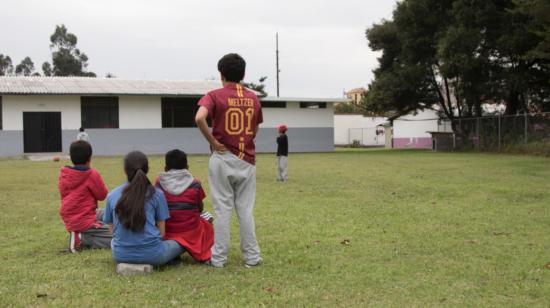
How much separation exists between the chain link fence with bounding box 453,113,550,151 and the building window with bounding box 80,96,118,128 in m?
20.5

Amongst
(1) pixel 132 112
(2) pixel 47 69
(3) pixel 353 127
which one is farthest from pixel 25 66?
(1) pixel 132 112

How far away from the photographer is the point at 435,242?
20.6 feet

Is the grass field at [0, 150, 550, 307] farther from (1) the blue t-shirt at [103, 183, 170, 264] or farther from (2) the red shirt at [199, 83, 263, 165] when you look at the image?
(2) the red shirt at [199, 83, 263, 165]

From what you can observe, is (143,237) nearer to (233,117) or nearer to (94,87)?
(233,117)

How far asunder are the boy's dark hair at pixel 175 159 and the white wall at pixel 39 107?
27595 mm

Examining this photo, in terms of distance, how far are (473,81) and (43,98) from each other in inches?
925

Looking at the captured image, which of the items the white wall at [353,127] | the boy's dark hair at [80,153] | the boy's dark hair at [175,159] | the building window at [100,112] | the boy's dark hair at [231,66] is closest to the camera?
the boy's dark hair at [231,66]

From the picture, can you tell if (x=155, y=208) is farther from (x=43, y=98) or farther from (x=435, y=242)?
(x=43, y=98)

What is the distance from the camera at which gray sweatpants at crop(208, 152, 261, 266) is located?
4.92m

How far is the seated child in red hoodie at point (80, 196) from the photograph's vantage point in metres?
5.84

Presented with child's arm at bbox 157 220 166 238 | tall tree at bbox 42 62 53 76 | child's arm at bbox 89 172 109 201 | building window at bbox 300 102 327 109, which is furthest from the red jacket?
tall tree at bbox 42 62 53 76

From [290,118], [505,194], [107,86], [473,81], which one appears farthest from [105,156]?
[505,194]

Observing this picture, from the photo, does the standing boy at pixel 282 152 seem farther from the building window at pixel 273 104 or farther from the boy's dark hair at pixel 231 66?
the building window at pixel 273 104

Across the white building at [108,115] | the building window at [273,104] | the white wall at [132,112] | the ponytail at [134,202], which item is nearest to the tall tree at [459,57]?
the white wall at [132,112]
